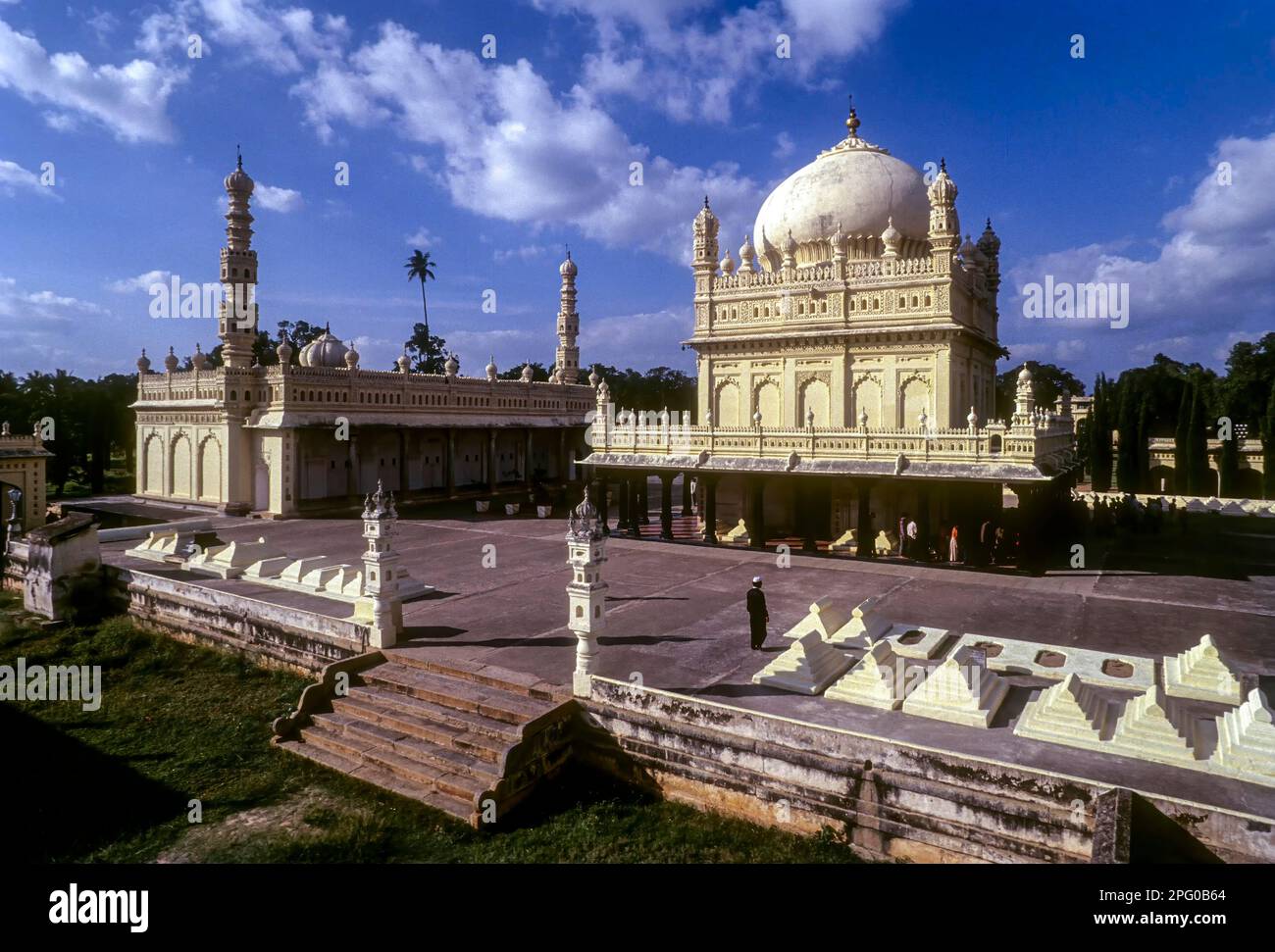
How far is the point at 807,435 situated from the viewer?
23656 mm

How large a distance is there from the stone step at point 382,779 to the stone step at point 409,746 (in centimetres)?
33

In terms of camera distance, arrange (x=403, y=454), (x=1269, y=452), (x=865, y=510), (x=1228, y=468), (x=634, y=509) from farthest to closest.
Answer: (x=1228, y=468), (x=403, y=454), (x=1269, y=452), (x=634, y=509), (x=865, y=510)

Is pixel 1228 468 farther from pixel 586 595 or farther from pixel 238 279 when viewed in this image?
pixel 238 279

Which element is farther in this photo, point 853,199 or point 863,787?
point 853,199

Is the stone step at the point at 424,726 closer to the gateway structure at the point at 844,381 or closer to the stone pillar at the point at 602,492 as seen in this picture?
the gateway structure at the point at 844,381

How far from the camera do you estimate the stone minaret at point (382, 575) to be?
561 inches

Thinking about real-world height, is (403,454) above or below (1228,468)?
above

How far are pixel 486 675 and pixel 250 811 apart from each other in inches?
152

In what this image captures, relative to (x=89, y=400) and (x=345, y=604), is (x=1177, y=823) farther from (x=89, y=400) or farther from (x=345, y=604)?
(x=89, y=400)

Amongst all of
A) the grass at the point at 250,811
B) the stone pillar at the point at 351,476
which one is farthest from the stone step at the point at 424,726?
the stone pillar at the point at 351,476

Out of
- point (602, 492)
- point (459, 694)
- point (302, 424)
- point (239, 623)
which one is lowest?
point (459, 694)

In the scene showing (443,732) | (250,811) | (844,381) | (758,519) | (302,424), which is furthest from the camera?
(302,424)

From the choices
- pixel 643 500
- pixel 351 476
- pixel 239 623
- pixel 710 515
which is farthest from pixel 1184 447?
pixel 239 623

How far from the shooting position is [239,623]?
680 inches
